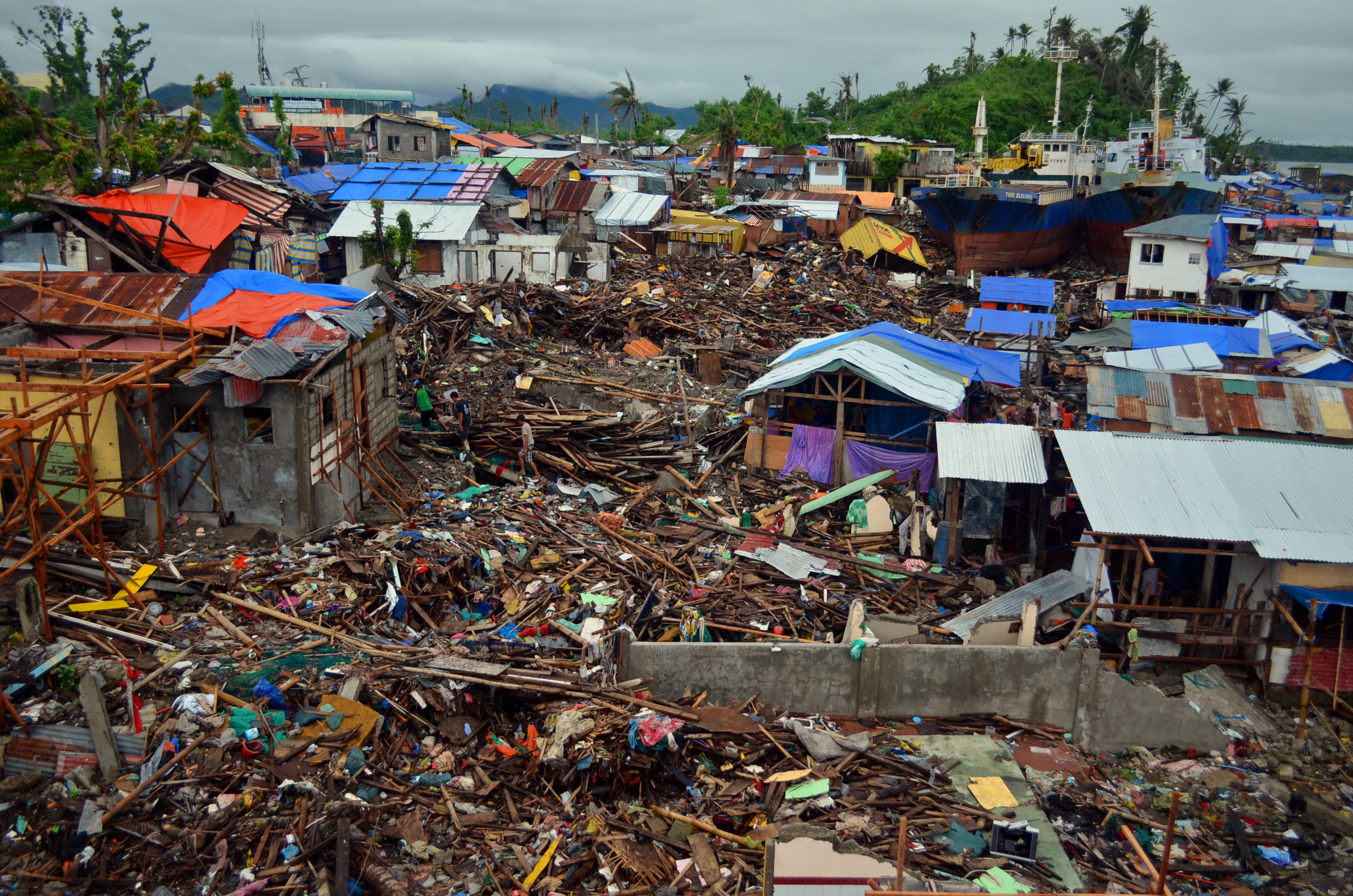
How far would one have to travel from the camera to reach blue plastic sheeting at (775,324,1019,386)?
1867cm

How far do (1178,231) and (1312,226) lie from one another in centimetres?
2607

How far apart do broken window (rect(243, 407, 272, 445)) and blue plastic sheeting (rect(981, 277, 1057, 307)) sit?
24775 millimetres

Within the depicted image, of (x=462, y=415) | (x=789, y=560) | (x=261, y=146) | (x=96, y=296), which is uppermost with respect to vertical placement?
(x=261, y=146)

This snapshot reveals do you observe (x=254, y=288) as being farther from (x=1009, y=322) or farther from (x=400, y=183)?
(x=1009, y=322)

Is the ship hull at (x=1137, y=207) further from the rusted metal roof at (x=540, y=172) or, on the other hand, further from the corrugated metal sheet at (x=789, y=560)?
the corrugated metal sheet at (x=789, y=560)

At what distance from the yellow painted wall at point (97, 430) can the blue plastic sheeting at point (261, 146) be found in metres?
37.5

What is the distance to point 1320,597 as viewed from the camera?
35.5ft

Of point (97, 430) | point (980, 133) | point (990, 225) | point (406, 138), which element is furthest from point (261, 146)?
point (97, 430)

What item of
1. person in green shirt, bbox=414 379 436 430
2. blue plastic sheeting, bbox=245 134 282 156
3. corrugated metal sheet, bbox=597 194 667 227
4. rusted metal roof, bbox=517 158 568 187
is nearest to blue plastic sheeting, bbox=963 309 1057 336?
corrugated metal sheet, bbox=597 194 667 227

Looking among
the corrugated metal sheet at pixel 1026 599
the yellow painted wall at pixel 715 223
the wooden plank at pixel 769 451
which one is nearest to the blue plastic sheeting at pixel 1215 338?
the wooden plank at pixel 769 451

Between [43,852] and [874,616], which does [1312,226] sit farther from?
[43,852]

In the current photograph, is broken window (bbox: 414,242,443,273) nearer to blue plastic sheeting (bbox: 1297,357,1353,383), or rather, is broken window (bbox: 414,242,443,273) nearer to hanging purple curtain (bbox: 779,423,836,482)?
hanging purple curtain (bbox: 779,423,836,482)

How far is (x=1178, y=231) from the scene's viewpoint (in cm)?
3247

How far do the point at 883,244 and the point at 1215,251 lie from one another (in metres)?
12.7
